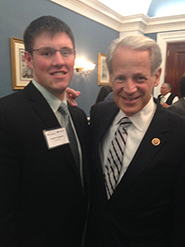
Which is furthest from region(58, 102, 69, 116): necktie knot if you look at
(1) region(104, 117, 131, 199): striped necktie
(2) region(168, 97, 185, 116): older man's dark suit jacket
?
(2) region(168, 97, 185, 116): older man's dark suit jacket

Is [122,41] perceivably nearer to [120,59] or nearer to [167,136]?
[120,59]

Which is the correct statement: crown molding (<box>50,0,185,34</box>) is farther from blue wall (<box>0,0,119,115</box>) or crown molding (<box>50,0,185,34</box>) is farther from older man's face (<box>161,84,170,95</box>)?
older man's face (<box>161,84,170,95</box>)

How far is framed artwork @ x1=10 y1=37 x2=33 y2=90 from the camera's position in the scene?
290 centimetres

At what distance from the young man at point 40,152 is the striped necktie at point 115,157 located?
172 millimetres

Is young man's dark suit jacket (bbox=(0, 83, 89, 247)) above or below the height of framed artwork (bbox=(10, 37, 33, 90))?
below

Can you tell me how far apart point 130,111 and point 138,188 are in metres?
0.43

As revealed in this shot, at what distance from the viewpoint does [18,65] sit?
9.83 ft

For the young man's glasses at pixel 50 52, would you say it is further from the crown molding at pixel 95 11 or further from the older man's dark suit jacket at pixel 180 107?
the crown molding at pixel 95 11

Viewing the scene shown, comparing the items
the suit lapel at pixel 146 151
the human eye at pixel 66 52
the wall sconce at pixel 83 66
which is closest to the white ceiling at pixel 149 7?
the wall sconce at pixel 83 66

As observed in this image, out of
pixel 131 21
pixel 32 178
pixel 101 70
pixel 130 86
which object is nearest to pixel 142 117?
pixel 130 86

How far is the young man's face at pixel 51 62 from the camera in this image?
1033 mm

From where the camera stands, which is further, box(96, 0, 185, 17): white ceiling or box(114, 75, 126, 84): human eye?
box(96, 0, 185, 17): white ceiling

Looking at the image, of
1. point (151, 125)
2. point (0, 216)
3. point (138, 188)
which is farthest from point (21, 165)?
point (151, 125)

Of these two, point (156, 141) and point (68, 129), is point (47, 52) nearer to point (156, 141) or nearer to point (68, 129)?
point (68, 129)
